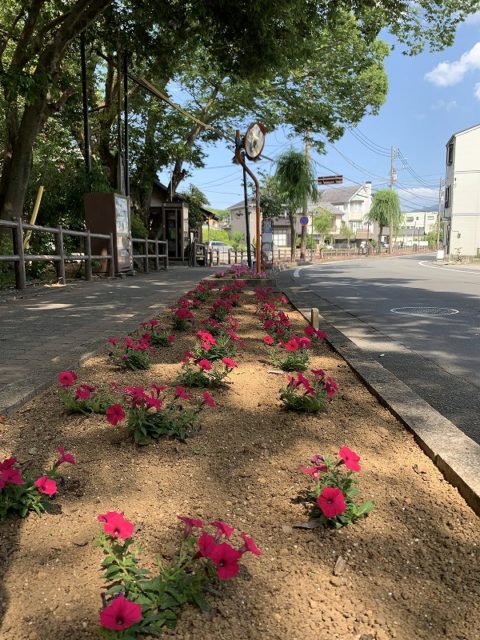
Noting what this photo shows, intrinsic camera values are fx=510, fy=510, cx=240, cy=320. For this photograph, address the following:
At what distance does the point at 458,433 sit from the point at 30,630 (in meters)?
2.11

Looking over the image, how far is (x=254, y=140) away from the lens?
9.70 meters

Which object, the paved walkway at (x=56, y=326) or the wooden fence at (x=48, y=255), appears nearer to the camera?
the paved walkway at (x=56, y=326)

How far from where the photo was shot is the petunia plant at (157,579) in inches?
48.9

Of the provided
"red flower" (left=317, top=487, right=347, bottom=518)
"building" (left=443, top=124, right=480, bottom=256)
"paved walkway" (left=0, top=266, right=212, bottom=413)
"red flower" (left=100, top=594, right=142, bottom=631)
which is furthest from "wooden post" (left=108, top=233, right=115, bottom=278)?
"building" (left=443, top=124, right=480, bottom=256)

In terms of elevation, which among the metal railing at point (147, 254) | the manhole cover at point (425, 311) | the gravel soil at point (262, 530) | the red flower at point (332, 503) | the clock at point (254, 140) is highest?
the clock at point (254, 140)

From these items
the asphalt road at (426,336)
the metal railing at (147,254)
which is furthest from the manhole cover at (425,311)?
the metal railing at (147,254)

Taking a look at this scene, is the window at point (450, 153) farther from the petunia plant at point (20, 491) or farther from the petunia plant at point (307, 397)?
the petunia plant at point (20, 491)

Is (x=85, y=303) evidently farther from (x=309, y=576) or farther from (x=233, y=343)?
(x=309, y=576)

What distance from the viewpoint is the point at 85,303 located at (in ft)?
25.7

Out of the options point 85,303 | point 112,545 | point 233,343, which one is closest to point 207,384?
point 233,343

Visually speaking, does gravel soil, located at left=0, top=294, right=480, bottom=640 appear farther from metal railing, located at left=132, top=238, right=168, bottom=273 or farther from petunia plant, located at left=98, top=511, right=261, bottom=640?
metal railing, located at left=132, top=238, right=168, bottom=273

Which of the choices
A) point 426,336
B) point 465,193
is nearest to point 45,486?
point 426,336

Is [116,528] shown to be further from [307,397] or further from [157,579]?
[307,397]

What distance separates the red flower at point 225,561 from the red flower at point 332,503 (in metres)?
0.47
